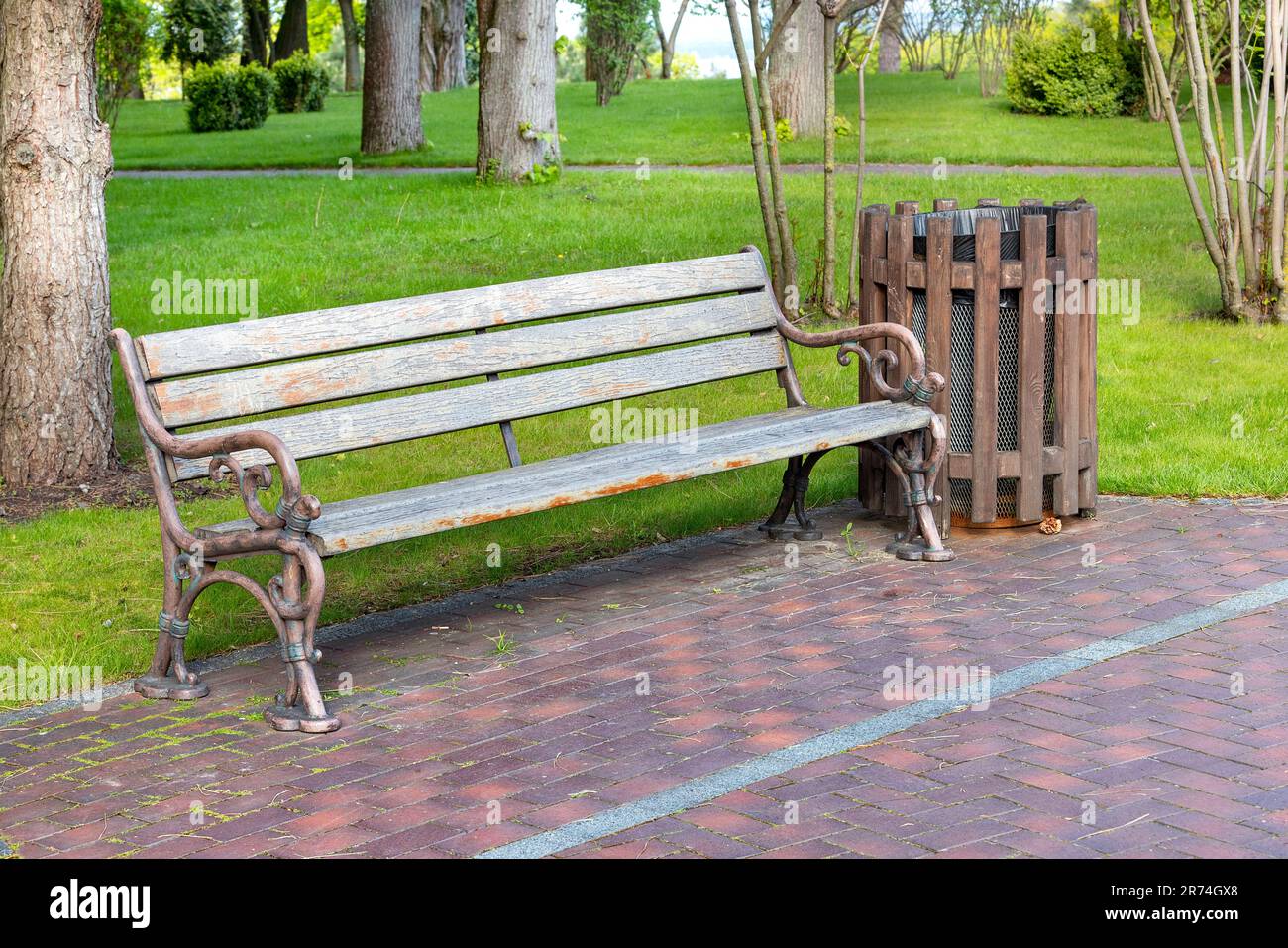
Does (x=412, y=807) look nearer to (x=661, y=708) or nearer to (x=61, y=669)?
(x=661, y=708)

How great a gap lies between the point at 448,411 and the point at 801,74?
15307mm

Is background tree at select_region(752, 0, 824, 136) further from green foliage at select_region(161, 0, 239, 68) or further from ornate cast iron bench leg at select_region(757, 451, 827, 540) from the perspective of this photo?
green foliage at select_region(161, 0, 239, 68)

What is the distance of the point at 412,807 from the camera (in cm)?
401

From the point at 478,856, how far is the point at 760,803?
725 millimetres

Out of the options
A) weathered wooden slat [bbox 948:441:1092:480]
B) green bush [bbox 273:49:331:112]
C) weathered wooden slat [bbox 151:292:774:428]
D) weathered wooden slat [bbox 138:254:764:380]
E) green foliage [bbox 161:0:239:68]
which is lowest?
weathered wooden slat [bbox 948:441:1092:480]

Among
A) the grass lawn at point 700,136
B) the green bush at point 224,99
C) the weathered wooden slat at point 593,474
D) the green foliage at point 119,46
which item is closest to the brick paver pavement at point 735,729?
the weathered wooden slat at point 593,474

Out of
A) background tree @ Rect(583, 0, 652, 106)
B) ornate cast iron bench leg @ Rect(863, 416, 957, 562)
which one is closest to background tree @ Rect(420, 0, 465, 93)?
background tree @ Rect(583, 0, 652, 106)

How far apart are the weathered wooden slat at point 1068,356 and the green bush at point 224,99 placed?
25.4 meters

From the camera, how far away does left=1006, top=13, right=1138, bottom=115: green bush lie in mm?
22672

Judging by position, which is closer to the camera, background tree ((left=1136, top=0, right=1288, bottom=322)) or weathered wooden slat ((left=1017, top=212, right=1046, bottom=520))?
weathered wooden slat ((left=1017, top=212, right=1046, bottom=520))

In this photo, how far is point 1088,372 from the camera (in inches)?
251

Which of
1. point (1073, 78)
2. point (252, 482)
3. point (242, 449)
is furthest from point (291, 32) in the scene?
point (252, 482)

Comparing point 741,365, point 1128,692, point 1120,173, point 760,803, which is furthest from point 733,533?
point 1120,173

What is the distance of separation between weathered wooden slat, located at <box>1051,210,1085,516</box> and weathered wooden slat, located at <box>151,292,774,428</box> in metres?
1.19
